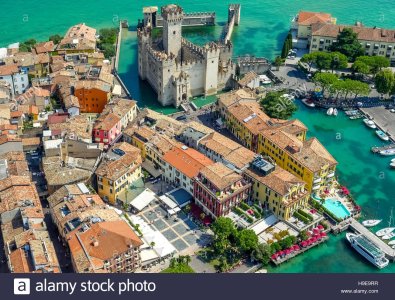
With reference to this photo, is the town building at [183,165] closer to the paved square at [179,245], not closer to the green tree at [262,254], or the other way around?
the paved square at [179,245]

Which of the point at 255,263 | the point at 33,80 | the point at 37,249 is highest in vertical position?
the point at 33,80

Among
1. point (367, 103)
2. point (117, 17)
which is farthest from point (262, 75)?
point (117, 17)

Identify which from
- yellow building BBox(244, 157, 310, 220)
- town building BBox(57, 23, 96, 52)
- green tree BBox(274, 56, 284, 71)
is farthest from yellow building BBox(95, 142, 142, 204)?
green tree BBox(274, 56, 284, 71)

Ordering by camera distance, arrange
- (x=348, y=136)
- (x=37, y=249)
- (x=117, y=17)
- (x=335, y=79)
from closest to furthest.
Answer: (x=37, y=249), (x=348, y=136), (x=335, y=79), (x=117, y=17)

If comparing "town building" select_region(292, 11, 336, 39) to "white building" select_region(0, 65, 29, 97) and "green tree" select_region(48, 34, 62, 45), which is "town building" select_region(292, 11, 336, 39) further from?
"white building" select_region(0, 65, 29, 97)

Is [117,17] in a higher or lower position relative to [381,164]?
higher

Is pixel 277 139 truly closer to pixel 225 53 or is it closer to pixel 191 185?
pixel 191 185

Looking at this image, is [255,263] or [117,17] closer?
[255,263]
